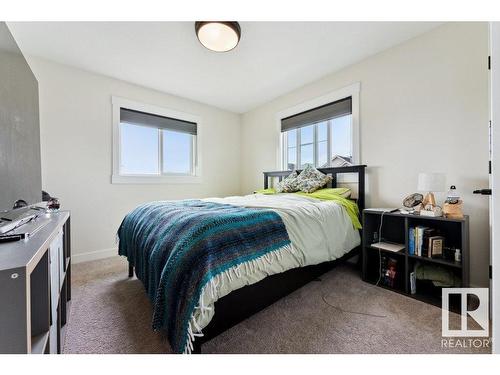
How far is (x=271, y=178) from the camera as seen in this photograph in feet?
11.9

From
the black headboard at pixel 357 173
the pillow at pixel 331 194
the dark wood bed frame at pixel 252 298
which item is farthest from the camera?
the black headboard at pixel 357 173

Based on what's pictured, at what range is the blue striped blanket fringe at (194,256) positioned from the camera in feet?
3.28

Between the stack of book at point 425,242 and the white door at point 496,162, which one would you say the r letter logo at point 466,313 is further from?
the white door at point 496,162

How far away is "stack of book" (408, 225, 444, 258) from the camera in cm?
170

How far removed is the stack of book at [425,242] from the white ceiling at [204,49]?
6.12 ft

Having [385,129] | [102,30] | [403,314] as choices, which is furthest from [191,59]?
[403,314]

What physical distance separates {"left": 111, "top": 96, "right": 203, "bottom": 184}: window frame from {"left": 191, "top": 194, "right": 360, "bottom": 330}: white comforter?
79.3 inches

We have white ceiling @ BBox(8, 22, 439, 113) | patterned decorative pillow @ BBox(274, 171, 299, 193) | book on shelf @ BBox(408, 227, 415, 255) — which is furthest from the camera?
patterned decorative pillow @ BBox(274, 171, 299, 193)

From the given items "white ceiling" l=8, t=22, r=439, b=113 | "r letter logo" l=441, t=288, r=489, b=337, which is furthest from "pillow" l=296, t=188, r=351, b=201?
"white ceiling" l=8, t=22, r=439, b=113

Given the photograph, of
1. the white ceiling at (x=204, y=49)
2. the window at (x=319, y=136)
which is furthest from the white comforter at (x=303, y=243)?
the white ceiling at (x=204, y=49)

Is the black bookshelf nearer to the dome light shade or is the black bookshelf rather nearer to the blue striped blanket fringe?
the blue striped blanket fringe

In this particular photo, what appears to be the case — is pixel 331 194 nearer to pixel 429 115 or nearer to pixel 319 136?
pixel 319 136

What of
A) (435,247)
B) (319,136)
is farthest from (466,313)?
(319,136)
